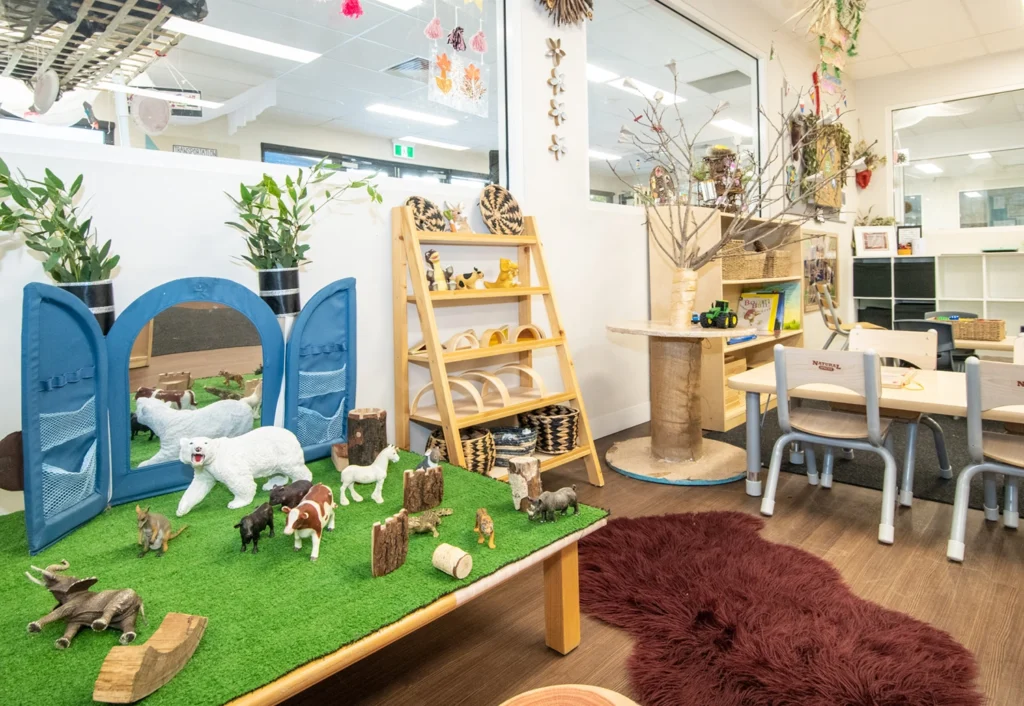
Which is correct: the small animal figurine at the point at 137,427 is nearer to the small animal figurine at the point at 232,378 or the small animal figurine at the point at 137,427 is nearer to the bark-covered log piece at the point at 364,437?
the small animal figurine at the point at 232,378

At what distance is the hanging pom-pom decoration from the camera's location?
117 inches

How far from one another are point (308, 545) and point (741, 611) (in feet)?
3.96

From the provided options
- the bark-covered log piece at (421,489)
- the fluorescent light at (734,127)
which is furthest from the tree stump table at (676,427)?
the fluorescent light at (734,127)

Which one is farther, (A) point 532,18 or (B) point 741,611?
(A) point 532,18

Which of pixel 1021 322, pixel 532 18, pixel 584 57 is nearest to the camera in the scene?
pixel 532 18

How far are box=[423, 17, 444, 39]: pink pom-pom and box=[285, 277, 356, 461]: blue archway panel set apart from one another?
141cm

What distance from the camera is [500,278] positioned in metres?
2.84

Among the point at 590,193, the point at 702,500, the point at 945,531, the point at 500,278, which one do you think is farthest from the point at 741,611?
the point at 590,193

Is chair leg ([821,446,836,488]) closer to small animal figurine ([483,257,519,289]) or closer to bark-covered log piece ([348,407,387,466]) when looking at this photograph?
small animal figurine ([483,257,519,289])

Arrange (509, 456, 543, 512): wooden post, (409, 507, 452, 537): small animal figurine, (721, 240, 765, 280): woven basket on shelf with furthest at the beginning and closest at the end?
1. (721, 240, 765, 280): woven basket on shelf
2. (509, 456, 543, 512): wooden post
3. (409, 507, 452, 537): small animal figurine

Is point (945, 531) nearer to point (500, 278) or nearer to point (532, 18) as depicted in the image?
point (500, 278)

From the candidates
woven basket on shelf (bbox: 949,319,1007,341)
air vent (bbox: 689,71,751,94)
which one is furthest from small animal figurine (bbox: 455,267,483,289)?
air vent (bbox: 689,71,751,94)

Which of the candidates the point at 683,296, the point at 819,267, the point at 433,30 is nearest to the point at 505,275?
the point at 683,296

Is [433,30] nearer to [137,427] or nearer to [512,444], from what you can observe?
[512,444]
